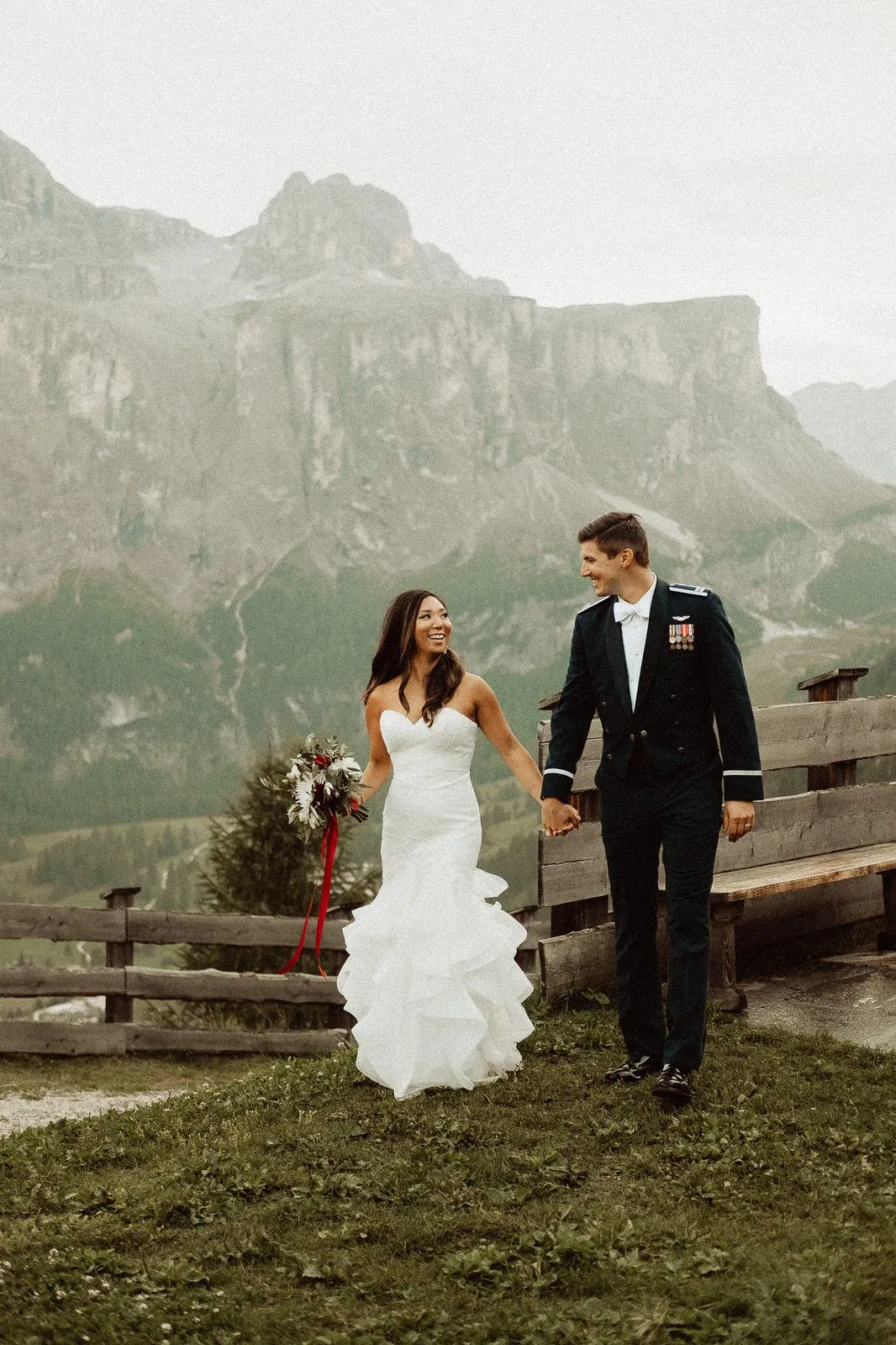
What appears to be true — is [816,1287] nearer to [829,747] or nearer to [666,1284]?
[666,1284]

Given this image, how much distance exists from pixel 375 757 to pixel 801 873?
99.8 inches

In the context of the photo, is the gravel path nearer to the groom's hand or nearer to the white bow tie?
the groom's hand

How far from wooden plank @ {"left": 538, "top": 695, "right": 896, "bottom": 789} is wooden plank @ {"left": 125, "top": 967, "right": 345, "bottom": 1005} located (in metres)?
4.89

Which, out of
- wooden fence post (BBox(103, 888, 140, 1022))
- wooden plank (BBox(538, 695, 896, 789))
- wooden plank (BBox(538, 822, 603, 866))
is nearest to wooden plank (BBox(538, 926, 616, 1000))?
wooden plank (BBox(538, 822, 603, 866))

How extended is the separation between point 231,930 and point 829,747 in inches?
222

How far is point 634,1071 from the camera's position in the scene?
20.5 feet

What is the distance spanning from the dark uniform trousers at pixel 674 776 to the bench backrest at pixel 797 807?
58.3 inches

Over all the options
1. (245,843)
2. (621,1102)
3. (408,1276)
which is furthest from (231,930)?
(245,843)

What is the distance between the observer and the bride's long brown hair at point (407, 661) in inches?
271

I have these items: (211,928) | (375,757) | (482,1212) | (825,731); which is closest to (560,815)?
(375,757)

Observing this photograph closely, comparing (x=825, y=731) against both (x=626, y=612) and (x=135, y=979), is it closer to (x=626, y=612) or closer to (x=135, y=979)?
(x=626, y=612)

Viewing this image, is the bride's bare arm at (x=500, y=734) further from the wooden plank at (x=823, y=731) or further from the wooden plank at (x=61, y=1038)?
the wooden plank at (x=61, y=1038)

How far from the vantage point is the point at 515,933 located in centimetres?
673

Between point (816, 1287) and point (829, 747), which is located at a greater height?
point (829, 747)
